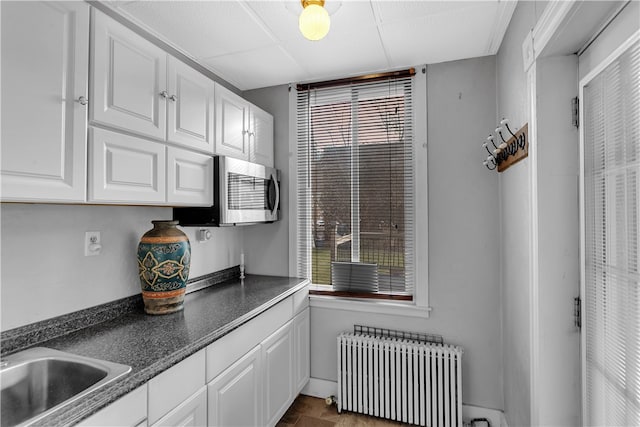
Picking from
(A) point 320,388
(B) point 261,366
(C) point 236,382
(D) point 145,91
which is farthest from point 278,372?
(D) point 145,91

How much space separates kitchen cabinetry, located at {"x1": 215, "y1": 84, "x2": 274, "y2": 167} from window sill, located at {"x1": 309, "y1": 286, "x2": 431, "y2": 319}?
1.15 m

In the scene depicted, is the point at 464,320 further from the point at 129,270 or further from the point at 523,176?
the point at 129,270

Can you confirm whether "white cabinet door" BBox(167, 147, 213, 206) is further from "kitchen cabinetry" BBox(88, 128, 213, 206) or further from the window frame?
the window frame

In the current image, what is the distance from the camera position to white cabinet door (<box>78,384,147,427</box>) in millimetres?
926

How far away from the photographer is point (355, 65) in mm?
2252

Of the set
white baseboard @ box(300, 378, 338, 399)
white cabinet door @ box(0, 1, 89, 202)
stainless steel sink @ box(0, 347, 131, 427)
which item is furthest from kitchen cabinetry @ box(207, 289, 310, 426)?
white cabinet door @ box(0, 1, 89, 202)

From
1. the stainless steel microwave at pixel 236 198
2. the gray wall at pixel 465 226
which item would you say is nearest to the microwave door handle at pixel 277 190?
the stainless steel microwave at pixel 236 198

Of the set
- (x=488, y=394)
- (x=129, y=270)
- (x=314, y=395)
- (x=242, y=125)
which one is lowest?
(x=314, y=395)

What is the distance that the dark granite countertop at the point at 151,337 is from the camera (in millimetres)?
959

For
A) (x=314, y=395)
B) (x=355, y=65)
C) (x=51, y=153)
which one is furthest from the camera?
(x=314, y=395)

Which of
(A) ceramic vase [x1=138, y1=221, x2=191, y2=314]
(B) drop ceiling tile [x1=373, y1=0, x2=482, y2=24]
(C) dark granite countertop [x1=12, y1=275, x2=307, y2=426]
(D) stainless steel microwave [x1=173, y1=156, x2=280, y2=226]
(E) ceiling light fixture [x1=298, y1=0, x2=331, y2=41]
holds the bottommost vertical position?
(C) dark granite countertop [x1=12, y1=275, x2=307, y2=426]

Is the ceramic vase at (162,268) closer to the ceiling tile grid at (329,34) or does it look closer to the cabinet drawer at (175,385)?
the cabinet drawer at (175,385)

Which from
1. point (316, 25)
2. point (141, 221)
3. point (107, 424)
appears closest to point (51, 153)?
point (141, 221)

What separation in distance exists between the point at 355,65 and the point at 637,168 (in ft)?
5.75
